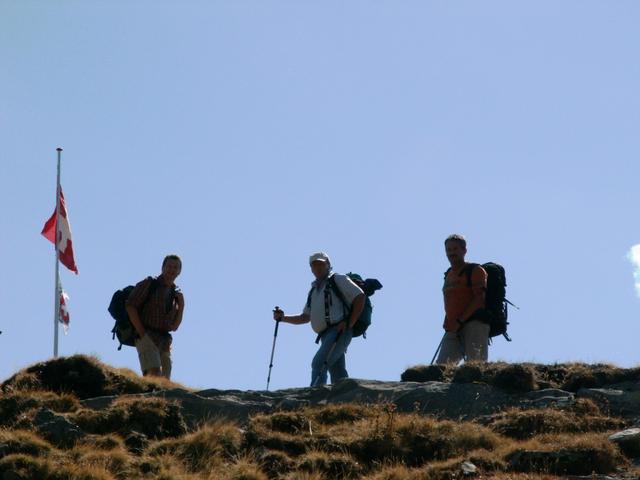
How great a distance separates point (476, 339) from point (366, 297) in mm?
1579

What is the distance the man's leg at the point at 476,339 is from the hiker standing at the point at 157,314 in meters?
3.74

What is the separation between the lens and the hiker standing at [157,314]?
19750 mm

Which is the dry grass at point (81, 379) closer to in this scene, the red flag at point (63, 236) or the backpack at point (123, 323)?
the backpack at point (123, 323)

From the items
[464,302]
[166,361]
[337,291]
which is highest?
[337,291]

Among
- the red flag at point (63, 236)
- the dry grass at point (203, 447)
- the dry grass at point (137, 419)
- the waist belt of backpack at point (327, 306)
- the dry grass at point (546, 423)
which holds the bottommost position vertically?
the dry grass at point (203, 447)

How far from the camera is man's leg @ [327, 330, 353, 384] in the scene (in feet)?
64.7

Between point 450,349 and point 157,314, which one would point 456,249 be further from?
point 157,314

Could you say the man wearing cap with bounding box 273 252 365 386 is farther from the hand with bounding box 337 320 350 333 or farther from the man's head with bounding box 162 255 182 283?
the man's head with bounding box 162 255 182 283

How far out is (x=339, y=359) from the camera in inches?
780

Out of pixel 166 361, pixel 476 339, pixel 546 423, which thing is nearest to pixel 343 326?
pixel 476 339

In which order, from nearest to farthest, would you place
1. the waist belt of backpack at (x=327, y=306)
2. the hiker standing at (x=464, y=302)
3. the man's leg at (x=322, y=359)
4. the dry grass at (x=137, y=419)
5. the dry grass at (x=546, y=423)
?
1. the dry grass at (x=546, y=423)
2. the dry grass at (x=137, y=419)
3. the hiker standing at (x=464, y=302)
4. the man's leg at (x=322, y=359)
5. the waist belt of backpack at (x=327, y=306)

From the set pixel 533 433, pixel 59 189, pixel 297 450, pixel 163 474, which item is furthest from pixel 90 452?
pixel 59 189

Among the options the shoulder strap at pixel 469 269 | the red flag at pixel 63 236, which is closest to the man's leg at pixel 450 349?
the shoulder strap at pixel 469 269

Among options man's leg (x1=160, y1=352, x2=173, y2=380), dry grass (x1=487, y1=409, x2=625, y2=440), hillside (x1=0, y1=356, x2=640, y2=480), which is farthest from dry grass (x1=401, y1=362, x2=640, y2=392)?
man's leg (x1=160, y1=352, x2=173, y2=380)
